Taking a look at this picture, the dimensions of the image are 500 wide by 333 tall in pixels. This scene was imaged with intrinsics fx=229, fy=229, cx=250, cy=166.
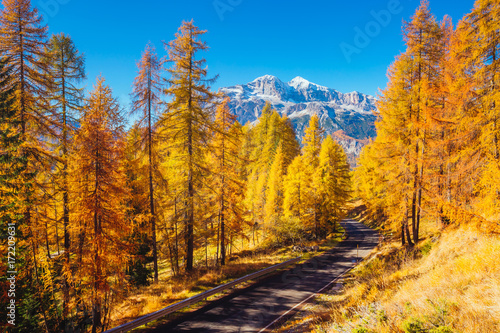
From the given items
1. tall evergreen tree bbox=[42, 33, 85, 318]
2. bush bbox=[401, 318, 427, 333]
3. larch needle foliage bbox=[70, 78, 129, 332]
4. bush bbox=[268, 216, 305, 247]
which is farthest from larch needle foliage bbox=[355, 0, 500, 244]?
tall evergreen tree bbox=[42, 33, 85, 318]

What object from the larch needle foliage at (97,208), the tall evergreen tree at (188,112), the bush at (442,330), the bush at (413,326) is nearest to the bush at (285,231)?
the tall evergreen tree at (188,112)

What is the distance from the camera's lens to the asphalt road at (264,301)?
1069 cm

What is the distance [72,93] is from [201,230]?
43.4 ft

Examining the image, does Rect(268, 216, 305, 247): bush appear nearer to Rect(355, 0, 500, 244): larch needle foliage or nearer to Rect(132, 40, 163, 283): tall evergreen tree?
Rect(355, 0, 500, 244): larch needle foliage

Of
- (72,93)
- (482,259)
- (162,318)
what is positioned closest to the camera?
(482,259)

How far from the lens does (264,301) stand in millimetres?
13656

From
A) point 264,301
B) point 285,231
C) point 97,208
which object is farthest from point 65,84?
point 285,231

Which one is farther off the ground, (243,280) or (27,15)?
(27,15)

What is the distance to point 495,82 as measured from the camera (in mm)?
12305

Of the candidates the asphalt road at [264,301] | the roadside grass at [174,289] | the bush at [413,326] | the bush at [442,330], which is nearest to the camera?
the bush at [442,330]

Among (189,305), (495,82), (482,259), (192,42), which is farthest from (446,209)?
(192,42)

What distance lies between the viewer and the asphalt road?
35.1ft

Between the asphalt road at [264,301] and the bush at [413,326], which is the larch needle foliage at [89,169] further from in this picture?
the bush at [413,326]

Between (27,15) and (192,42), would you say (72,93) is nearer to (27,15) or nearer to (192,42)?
(27,15)
